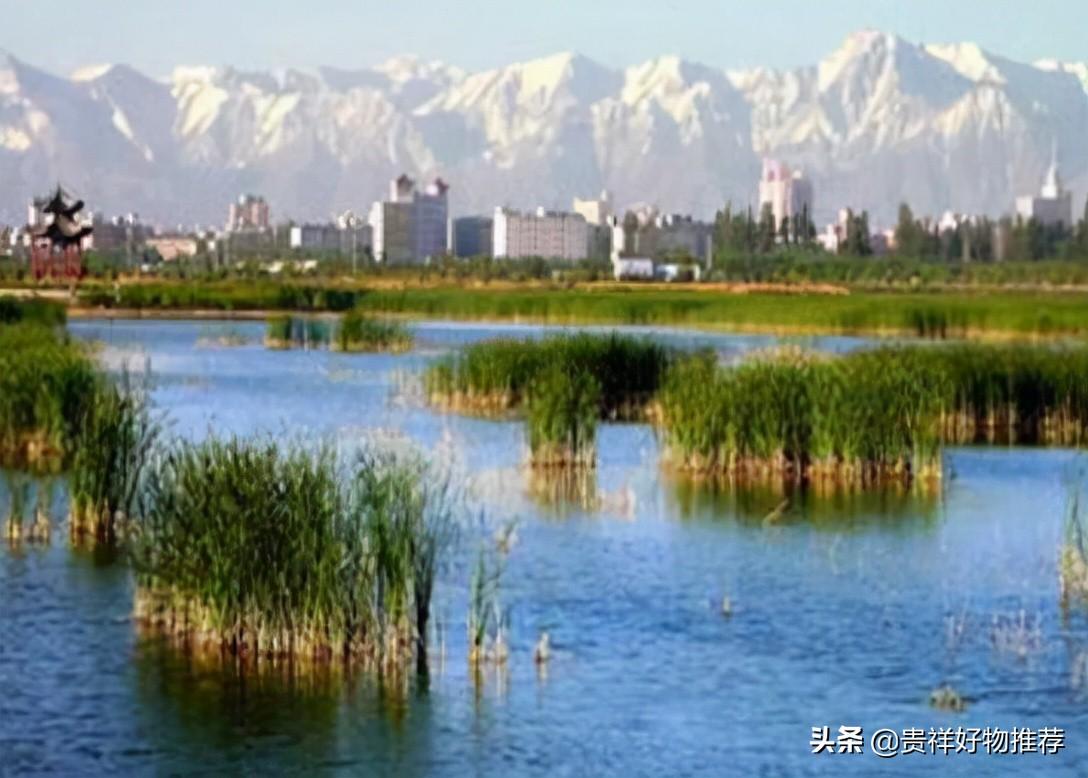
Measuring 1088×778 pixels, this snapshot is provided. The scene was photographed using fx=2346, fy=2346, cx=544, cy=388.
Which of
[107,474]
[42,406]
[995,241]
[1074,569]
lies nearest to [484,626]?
[107,474]

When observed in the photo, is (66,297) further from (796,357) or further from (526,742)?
(526,742)

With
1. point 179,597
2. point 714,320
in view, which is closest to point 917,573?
point 179,597

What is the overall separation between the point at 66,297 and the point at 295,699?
5930 centimetres

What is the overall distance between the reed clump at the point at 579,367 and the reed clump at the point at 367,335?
50.7 feet

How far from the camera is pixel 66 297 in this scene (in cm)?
7025

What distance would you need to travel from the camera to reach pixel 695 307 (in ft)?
198

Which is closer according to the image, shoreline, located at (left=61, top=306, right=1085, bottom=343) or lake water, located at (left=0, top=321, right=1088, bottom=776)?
lake water, located at (left=0, top=321, right=1088, bottom=776)

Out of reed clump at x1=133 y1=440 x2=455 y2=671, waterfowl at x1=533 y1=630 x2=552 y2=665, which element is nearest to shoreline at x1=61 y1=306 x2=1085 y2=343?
waterfowl at x1=533 y1=630 x2=552 y2=665

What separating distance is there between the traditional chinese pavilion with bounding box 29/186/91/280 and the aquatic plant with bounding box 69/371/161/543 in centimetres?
6951

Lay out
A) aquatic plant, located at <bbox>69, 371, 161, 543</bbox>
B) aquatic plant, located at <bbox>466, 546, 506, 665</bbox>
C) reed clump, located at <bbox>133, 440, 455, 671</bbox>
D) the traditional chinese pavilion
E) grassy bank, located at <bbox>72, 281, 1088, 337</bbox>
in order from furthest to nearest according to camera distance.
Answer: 1. the traditional chinese pavilion
2. grassy bank, located at <bbox>72, 281, 1088, 337</bbox>
3. aquatic plant, located at <bbox>69, 371, 161, 543</bbox>
4. aquatic plant, located at <bbox>466, 546, 506, 665</bbox>
5. reed clump, located at <bbox>133, 440, 455, 671</bbox>

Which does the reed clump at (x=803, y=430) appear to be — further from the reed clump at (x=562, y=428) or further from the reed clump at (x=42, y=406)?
the reed clump at (x=42, y=406)

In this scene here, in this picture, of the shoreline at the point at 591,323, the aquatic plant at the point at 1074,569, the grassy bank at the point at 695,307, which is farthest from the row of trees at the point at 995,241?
the aquatic plant at the point at 1074,569

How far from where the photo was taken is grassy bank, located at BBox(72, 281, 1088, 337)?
4791 cm

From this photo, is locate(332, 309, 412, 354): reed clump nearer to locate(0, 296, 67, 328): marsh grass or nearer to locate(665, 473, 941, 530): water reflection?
locate(0, 296, 67, 328): marsh grass
